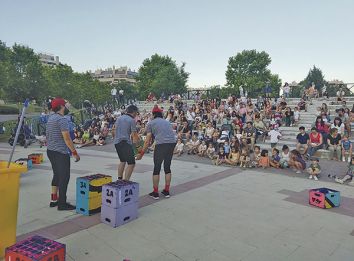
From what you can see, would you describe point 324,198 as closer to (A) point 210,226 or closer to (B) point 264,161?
(A) point 210,226

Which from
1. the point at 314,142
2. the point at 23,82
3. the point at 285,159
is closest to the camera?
the point at 285,159

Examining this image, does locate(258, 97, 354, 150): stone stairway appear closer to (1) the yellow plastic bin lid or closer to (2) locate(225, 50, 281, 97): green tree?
(1) the yellow plastic bin lid

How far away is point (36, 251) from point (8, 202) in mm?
1049

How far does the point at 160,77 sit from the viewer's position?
59.1 meters

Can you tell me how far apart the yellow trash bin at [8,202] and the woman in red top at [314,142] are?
10087mm

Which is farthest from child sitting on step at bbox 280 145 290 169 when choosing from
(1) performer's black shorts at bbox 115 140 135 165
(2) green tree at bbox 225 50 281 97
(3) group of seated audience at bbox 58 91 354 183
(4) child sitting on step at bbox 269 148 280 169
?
(2) green tree at bbox 225 50 281 97

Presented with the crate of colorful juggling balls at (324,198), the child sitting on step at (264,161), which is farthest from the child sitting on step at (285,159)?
the crate of colorful juggling balls at (324,198)

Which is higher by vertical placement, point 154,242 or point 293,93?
point 293,93

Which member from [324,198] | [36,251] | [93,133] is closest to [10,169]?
[36,251]

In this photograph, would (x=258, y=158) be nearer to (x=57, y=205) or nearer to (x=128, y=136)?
(x=128, y=136)

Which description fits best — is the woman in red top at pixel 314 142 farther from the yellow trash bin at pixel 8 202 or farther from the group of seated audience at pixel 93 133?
the group of seated audience at pixel 93 133

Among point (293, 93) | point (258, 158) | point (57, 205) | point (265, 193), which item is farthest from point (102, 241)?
point (293, 93)

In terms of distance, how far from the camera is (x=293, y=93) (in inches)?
1027

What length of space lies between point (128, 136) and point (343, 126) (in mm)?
9816
